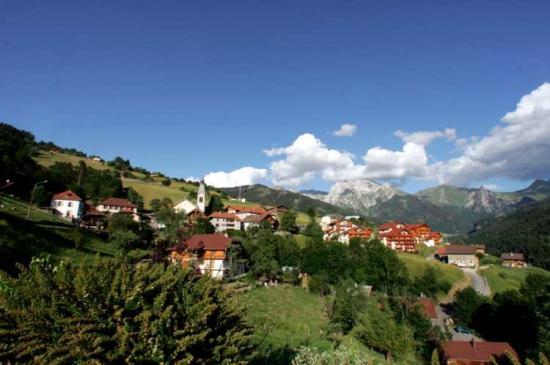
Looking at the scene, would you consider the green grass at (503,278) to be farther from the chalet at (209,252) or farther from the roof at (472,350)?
the chalet at (209,252)

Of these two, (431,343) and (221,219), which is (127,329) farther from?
(221,219)

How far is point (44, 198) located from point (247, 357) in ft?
240

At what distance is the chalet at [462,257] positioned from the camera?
9319 cm

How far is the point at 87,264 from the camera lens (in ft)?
31.3

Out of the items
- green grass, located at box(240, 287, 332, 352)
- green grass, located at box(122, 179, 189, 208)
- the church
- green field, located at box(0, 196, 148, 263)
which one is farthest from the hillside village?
green grass, located at box(122, 179, 189, 208)

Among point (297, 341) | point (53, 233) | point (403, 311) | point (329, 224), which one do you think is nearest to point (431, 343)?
point (403, 311)

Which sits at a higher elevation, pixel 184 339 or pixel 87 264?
pixel 87 264

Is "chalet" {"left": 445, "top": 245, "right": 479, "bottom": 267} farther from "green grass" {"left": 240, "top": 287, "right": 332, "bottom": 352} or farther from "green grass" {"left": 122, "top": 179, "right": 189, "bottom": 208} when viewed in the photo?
"green grass" {"left": 122, "top": 179, "right": 189, "bottom": 208}

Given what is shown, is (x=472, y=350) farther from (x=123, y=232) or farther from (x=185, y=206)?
(x=185, y=206)

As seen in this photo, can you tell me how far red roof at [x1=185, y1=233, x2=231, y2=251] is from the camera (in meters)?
57.6

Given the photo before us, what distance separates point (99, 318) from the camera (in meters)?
8.37

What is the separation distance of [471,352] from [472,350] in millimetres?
432

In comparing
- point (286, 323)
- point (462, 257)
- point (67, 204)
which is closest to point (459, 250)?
point (462, 257)

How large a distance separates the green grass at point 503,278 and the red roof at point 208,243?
5557cm
